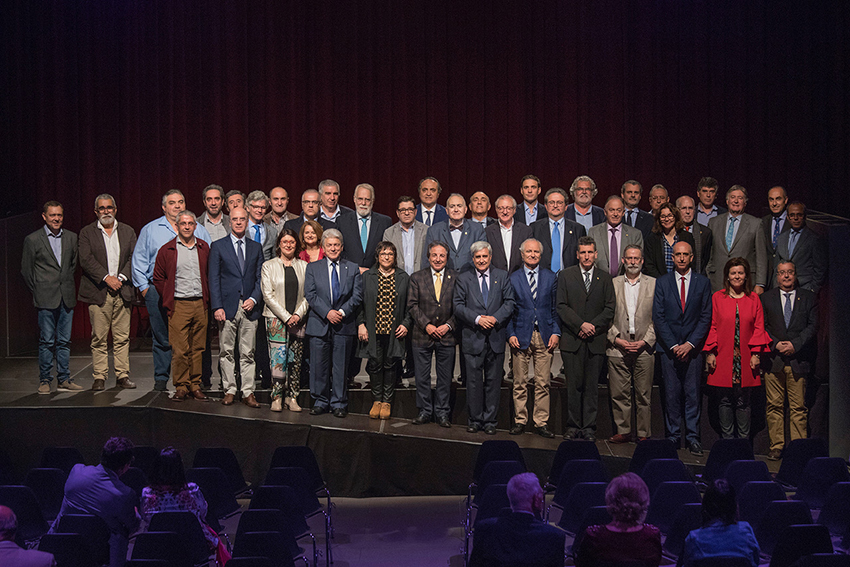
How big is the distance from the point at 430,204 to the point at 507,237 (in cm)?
76

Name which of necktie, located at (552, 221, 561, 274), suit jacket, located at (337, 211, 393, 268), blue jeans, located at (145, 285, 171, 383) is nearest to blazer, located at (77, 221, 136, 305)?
blue jeans, located at (145, 285, 171, 383)

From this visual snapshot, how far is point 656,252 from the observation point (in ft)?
21.7

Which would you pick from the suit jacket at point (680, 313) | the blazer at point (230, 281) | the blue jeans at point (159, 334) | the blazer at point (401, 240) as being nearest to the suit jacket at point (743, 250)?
the suit jacket at point (680, 313)

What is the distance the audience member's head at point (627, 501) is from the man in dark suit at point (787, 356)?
351 centimetres

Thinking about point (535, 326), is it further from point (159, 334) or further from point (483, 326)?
point (159, 334)

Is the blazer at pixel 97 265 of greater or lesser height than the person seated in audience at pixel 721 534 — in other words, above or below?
above

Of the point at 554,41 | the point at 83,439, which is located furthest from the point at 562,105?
the point at 83,439

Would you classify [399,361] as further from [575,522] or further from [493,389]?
[575,522]

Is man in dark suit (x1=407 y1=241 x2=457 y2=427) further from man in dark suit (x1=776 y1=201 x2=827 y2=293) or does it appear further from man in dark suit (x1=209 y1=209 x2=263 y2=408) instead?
man in dark suit (x1=776 y1=201 x2=827 y2=293)

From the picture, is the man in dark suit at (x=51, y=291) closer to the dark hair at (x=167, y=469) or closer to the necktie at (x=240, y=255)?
the necktie at (x=240, y=255)

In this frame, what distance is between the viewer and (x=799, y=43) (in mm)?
9891

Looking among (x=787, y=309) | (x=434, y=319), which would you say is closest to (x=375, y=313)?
(x=434, y=319)

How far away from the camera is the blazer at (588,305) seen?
6.27 meters

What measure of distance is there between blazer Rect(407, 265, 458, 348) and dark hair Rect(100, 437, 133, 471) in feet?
→ 8.75
